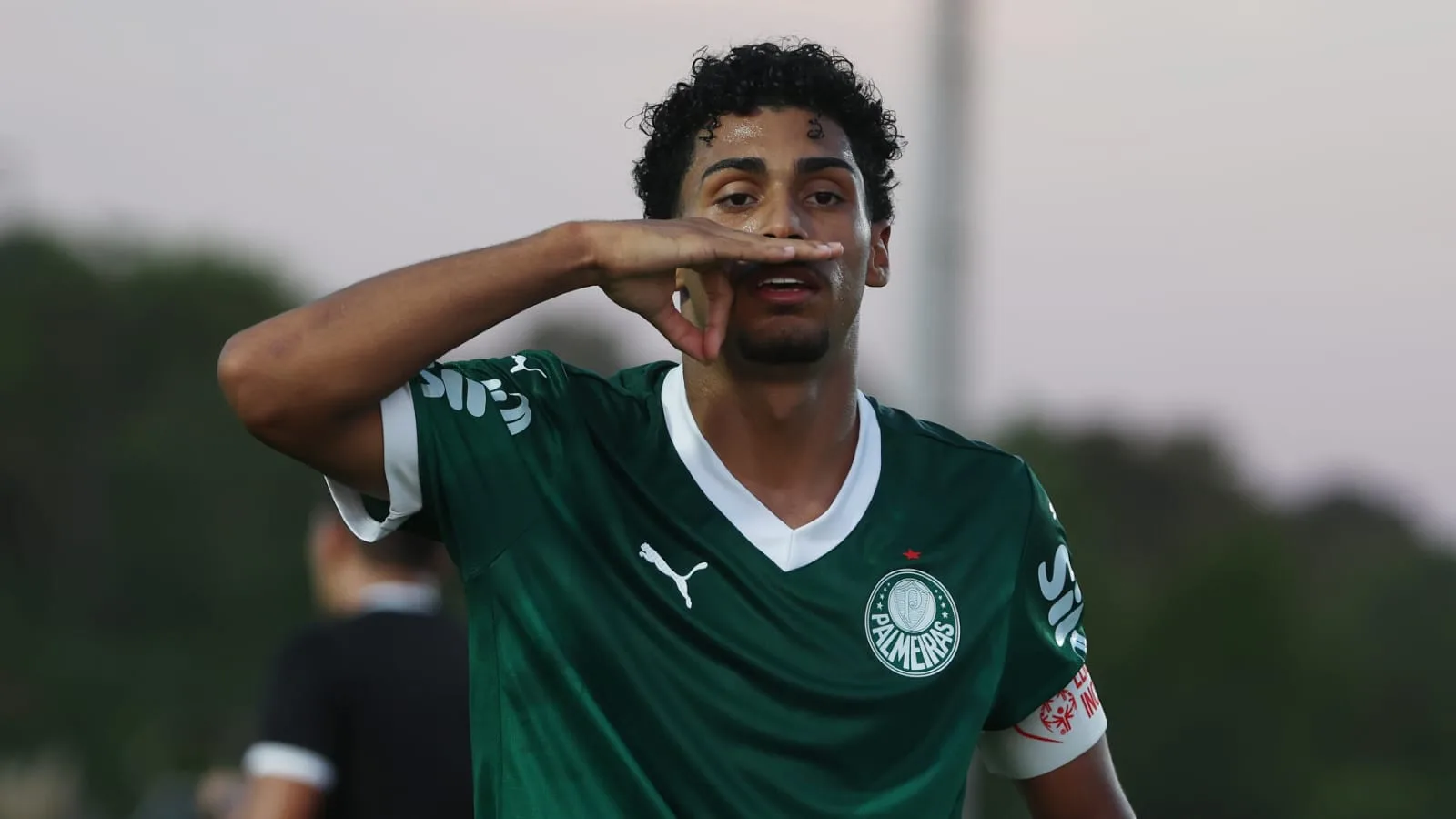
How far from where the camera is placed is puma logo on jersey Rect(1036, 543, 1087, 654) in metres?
3.04

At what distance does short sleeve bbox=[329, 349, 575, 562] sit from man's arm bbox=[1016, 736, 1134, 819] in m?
1.03

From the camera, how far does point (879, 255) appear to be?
3197 mm

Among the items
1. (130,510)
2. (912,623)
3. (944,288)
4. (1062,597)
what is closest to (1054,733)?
(1062,597)

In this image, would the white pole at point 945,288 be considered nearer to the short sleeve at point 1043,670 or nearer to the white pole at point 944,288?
Result: the white pole at point 944,288

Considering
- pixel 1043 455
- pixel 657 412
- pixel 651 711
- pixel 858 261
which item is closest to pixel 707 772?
pixel 651 711

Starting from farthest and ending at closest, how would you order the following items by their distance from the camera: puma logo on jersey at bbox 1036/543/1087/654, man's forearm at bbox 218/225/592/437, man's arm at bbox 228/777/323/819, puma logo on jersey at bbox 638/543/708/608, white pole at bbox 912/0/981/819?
1. white pole at bbox 912/0/981/819
2. man's arm at bbox 228/777/323/819
3. puma logo on jersey at bbox 1036/543/1087/654
4. puma logo on jersey at bbox 638/543/708/608
5. man's forearm at bbox 218/225/592/437

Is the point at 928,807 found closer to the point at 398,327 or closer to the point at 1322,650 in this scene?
the point at 398,327

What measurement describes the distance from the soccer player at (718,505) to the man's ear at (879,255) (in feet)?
0.31

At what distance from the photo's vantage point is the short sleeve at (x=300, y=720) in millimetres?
3730

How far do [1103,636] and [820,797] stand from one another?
18564 millimetres

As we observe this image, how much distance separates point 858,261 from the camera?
9.61ft

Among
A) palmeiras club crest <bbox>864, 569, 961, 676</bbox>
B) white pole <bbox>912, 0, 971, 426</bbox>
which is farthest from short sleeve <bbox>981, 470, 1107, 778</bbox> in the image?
white pole <bbox>912, 0, 971, 426</bbox>

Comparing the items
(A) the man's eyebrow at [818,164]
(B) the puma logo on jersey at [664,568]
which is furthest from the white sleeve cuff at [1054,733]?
(A) the man's eyebrow at [818,164]

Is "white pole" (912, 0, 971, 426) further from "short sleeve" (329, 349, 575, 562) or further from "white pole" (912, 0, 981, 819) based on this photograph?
"short sleeve" (329, 349, 575, 562)
